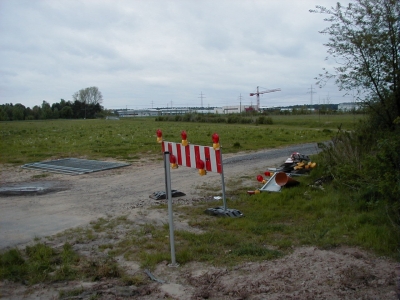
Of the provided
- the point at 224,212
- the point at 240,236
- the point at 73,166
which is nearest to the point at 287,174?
the point at 224,212

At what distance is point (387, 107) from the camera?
945cm

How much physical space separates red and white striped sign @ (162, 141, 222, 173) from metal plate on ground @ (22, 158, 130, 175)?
7.14 m

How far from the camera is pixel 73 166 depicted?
1394 cm

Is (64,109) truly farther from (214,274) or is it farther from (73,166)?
(214,274)

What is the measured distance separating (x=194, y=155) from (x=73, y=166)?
883 cm

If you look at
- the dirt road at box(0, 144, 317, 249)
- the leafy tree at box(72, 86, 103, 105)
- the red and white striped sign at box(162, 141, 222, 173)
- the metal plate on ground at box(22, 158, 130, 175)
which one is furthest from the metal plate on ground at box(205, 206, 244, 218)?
the leafy tree at box(72, 86, 103, 105)

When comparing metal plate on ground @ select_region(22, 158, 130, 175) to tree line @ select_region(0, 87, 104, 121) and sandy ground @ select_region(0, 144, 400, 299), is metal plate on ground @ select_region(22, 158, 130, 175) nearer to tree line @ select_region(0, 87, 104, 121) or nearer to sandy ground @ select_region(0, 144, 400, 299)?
sandy ground @ select_region(0, 144, 400, 299)

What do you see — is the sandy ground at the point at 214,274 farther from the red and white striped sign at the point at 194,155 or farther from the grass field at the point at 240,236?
the red and white striped sign at the point at 194,155

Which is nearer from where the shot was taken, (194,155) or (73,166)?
(194,155)

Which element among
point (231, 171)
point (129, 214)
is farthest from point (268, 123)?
point (129, 214)

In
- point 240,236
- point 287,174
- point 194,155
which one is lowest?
point 240,236

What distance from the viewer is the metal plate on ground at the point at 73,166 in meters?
13.0

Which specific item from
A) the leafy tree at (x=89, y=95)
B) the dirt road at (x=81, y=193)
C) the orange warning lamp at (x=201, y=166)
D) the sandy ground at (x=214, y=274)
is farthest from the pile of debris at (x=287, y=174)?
the leafy tree at (x=89, y=95)

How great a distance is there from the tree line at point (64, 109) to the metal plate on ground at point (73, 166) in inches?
2587
